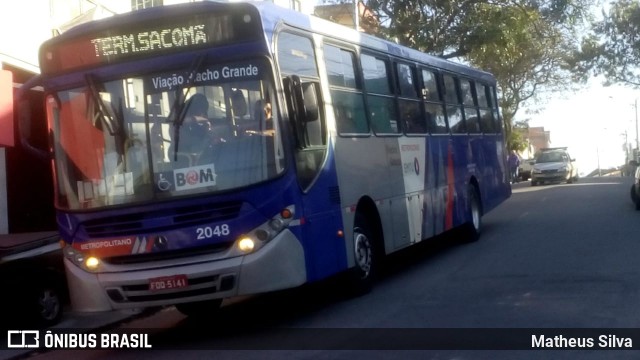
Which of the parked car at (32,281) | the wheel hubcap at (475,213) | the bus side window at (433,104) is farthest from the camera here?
the wheel hubcap at (475,213)

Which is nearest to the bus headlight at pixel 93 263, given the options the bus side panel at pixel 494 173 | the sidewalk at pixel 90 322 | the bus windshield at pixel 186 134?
the bus windshield at pixel 186 134

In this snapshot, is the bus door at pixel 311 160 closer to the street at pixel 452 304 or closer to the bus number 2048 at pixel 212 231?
the street at pixel 452 304

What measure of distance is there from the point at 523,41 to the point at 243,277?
21406 mm

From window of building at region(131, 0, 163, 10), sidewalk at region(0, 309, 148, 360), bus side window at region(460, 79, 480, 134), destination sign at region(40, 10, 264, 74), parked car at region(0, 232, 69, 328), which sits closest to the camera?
destination sign at region(40, 10, 264, 74)

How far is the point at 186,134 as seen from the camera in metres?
9.59

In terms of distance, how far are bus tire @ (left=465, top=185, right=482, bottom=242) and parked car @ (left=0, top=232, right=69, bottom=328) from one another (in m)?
8.01

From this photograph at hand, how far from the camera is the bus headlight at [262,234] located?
952cm

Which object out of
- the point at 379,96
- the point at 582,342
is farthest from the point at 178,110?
the point at 582,342

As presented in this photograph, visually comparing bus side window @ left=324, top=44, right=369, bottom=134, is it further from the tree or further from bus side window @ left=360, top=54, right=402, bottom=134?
the tree

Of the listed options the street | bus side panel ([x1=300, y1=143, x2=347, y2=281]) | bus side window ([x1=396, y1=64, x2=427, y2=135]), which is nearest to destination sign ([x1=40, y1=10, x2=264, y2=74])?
bus side panel ([x1=300, y1=143, x2=347, y2=281])

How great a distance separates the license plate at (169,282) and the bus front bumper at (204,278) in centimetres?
2

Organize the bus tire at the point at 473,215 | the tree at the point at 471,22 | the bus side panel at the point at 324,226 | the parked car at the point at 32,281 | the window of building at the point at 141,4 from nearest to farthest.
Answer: the bus side panel at the point at 324,226 < the parked car at the point at 32,281 < the bus tire at the point at 473,215 < the window of building at the point at 141,4 < the tree at the point at 471,22

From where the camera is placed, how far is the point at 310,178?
10320 millimetres

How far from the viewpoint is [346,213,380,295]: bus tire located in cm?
1157
